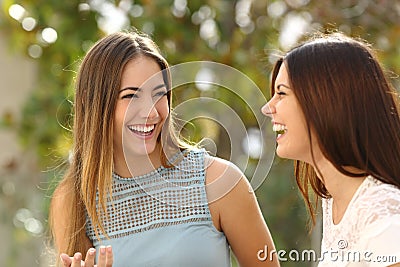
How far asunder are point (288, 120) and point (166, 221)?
19.8 inches

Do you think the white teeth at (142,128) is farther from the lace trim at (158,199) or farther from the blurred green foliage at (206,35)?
the blurred green foliage at (206,35)

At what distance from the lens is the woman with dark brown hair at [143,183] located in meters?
2.02

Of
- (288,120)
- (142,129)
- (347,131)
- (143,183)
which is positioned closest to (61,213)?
(143,183)

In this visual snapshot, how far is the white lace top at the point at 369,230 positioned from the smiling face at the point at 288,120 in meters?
0.16

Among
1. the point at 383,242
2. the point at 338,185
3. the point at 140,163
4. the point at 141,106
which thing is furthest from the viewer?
the point at 140,163

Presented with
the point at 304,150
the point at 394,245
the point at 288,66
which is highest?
the point at 288,66

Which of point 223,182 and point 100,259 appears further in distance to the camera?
point 223,182

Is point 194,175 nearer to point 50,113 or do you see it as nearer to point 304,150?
point 304,150

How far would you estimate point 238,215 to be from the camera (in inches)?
81.4

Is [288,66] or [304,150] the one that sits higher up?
[288,66]

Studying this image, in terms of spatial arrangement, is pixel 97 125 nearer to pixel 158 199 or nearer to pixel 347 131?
pixel 158 199

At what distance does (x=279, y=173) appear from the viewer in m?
3.82

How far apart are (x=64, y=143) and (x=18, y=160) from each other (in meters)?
0.88

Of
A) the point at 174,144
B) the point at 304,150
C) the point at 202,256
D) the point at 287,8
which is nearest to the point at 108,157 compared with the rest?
the point at 174,144
